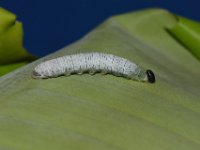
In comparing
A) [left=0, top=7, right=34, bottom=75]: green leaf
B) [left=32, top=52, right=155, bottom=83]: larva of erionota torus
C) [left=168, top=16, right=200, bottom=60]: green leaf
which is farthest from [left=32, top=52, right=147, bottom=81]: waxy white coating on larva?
[left=168, top=16, right=200, bottom=60]: green leaf

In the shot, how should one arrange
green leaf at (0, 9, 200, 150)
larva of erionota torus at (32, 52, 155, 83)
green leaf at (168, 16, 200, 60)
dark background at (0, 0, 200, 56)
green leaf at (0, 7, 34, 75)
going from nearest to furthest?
green leaf at (0, 9, 200, 150) < larva of erionota torus at (32, 52, 155, 83) < green leaf at (0, 7, 34, 75) < green leaf at (168, 16, 200, 60) < dark background at (0, 0, 200, 56)

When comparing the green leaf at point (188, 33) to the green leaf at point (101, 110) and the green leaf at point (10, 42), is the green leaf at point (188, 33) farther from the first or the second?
the green leaf at point (10, 42)

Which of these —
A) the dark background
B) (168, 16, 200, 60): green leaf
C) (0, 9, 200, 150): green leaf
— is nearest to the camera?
(0, 9, 200, 150): green leaf

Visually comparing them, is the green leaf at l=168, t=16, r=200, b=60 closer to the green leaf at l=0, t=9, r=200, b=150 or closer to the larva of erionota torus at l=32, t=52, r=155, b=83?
the green leaf at l=0, t=9, r=200, b=150

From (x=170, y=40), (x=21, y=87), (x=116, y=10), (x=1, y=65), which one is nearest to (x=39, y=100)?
(x=21, y=87)

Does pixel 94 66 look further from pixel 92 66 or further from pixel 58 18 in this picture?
pixel 58 18

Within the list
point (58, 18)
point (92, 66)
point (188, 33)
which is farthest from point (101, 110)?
point (58, 18)

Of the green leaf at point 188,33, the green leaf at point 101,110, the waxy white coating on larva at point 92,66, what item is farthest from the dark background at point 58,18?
the waxy white coating on larva at point 92,66
